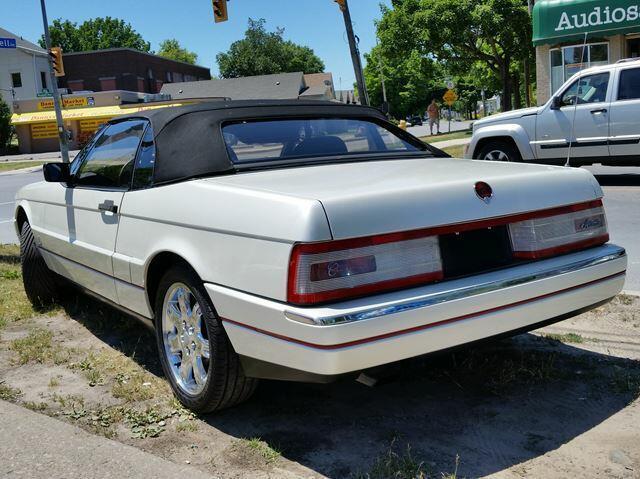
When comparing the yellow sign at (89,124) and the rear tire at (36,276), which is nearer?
the rear tire at (36,276)

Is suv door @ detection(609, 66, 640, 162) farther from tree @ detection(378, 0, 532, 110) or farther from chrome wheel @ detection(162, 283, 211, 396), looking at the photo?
tree @ detection(378, 0, 532, 110)

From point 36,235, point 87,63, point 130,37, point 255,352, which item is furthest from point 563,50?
point 130,37

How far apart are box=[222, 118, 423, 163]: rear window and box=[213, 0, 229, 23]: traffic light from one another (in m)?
16.8

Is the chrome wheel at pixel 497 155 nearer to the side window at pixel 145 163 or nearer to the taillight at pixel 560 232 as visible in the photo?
the taillight at pixel 560 232

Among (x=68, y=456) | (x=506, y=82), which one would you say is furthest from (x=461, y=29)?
(x=68, y=456)

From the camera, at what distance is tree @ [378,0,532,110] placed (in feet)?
96.6

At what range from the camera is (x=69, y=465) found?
3037 mm

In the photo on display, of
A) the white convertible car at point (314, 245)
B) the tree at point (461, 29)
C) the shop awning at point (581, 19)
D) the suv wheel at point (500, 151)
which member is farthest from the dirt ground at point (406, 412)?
the tree at point (461, 29)

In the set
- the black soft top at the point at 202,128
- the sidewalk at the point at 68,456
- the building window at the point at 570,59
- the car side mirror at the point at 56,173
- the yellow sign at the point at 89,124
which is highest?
the yellow sign at the point at 89,124

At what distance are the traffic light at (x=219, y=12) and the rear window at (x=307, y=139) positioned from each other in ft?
55.2

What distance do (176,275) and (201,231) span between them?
1.12 ft

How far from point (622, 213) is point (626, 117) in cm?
254

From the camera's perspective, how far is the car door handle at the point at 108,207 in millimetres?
4012

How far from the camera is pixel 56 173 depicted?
484 centimetres
